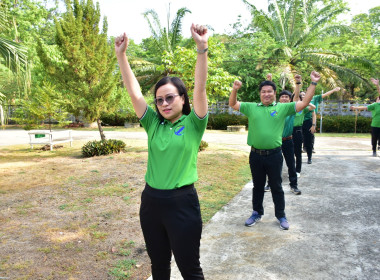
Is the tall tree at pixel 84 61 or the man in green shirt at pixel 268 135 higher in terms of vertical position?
the tall tree at pixel 84 61

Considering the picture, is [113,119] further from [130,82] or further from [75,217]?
[130,82]

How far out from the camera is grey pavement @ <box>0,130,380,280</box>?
2975 millimetres

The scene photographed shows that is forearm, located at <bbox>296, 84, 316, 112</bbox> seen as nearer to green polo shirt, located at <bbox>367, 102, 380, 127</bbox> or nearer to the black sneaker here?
the black sneaker

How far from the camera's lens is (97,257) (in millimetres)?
3371

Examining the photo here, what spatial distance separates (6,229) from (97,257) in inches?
67.4

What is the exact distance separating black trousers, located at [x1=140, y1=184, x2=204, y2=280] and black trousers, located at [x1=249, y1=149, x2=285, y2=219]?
208 centimetres

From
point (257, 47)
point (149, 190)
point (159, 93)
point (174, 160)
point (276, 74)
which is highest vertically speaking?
point (257, 47)

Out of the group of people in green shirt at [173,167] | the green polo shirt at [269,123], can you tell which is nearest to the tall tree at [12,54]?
the green polo shirt at [269,123]

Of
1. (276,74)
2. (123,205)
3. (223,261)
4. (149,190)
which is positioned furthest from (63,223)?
(276,74)

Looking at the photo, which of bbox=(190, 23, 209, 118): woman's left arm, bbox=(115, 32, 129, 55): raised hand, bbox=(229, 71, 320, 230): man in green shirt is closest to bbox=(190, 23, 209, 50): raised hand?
bbox=(190, 23, 209, 118): woman's left arm

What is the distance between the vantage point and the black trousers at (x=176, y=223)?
77.5 inches

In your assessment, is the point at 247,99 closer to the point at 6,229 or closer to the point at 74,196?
the point at 74,196

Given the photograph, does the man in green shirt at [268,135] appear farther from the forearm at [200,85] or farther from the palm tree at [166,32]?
the palm tree at [166,32]

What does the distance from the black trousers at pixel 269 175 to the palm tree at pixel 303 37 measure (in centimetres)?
1612
